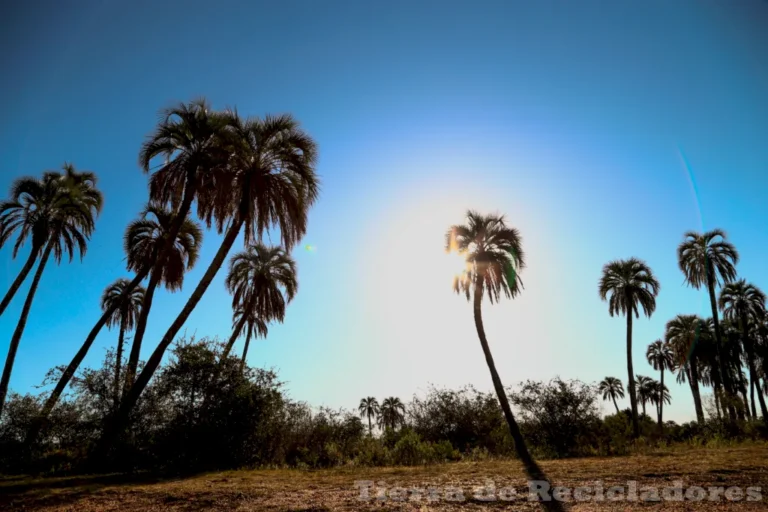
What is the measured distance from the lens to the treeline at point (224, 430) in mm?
14008

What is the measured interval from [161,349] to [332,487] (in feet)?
30.2

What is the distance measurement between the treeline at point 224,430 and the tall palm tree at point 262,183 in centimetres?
525

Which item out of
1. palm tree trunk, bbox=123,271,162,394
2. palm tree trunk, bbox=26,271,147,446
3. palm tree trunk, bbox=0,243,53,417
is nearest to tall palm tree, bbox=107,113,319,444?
palm tree trunk, bbox=123,271,162,394

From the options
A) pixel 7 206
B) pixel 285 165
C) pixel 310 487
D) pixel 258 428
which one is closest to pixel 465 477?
pixel 310 487

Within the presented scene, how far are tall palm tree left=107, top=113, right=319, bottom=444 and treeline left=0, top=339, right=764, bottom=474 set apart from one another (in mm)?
5249

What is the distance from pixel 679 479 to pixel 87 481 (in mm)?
14118

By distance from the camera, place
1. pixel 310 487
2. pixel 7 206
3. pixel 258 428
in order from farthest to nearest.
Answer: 1. pixel 7 206
2. pixel 258 428
3. pixel 310 487

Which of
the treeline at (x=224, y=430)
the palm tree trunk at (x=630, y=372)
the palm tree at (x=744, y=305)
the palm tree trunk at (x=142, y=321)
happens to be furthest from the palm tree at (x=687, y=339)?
the palm tree trunk at (x=142, y=321)

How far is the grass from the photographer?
6625 millimetres

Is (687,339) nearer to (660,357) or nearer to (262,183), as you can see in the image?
(660,357)

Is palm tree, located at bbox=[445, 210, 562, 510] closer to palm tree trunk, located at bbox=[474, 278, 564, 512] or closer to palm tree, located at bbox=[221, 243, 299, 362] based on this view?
palm tree trunk, located at bbox=[474, 278, 564, 512]

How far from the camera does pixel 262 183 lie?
1711cm

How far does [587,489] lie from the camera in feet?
24.6

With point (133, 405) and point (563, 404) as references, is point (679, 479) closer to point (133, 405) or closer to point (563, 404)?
point (563, 404)
